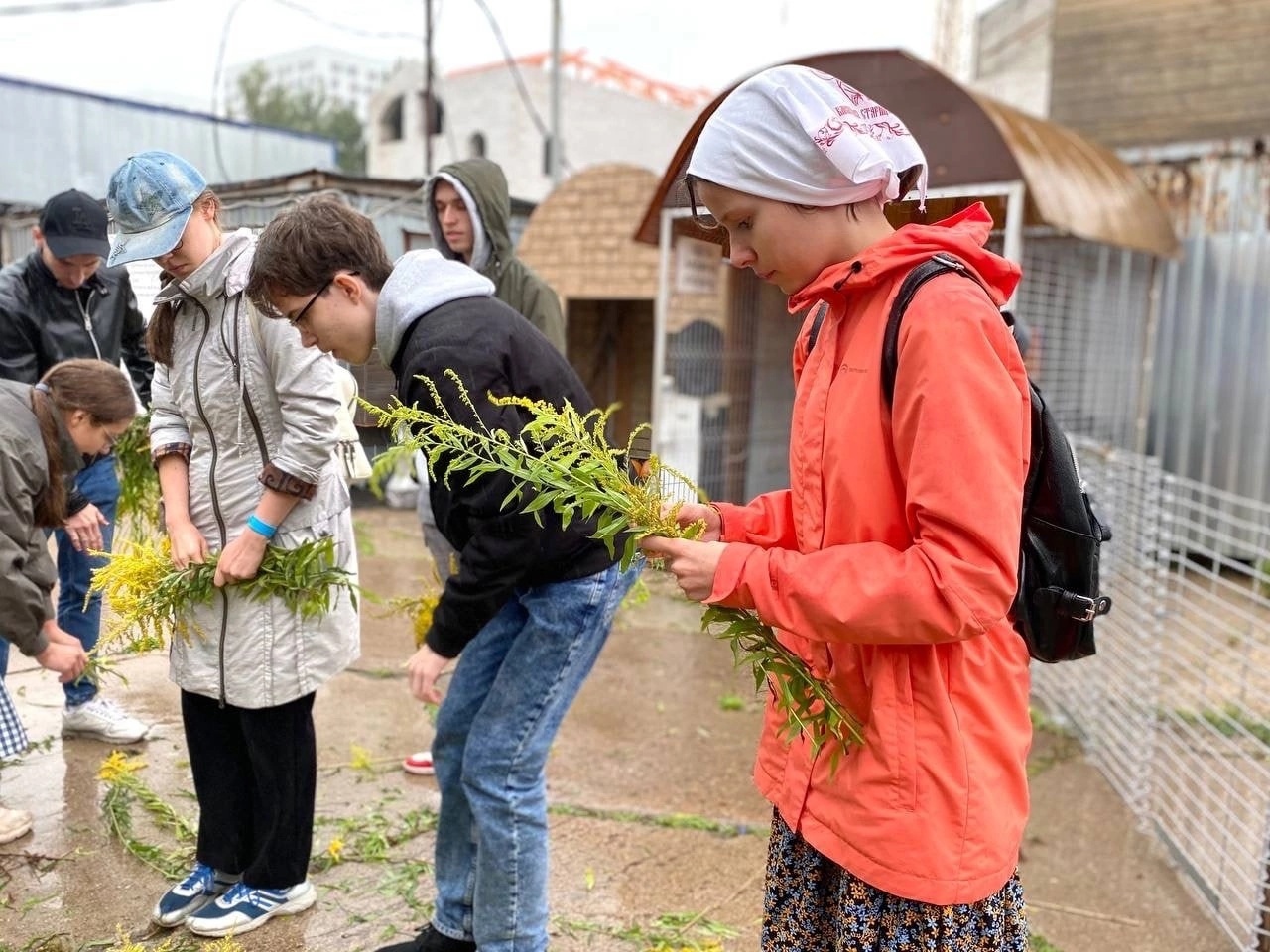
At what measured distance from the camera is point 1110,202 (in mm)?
7188

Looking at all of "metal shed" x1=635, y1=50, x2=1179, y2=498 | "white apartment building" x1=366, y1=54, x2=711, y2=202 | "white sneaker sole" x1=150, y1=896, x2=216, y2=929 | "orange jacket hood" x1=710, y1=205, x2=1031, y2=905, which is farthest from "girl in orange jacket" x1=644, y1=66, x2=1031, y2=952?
"white apartment building" x1=366, y1=54, x2=711, y2=202

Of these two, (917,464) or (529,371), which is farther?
(529,371)

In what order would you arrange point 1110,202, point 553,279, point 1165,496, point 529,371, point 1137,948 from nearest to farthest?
point 529,371 → point 1137,948 → point 1165,496 → point 1110,202 → point 553,279

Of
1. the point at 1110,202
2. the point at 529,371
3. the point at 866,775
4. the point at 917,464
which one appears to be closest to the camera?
the point at 917,464

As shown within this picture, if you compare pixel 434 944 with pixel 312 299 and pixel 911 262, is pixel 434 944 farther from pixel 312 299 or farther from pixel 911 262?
pixel 911 262

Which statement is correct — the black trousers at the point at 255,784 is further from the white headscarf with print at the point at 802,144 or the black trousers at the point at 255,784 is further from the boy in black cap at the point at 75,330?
the white headscarf with print at the point at 802,144

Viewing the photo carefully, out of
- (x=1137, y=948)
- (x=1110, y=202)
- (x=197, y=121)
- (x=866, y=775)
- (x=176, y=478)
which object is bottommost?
(x=1137, y=948)

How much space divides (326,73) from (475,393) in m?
30.5

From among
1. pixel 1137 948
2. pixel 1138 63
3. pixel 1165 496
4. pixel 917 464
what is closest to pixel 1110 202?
pixel 1165 496

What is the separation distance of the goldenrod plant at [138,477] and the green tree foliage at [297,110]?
36937 mm

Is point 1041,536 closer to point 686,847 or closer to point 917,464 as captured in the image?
point 917,464

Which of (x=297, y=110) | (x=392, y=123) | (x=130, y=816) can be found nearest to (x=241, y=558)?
(x=130, y=816)

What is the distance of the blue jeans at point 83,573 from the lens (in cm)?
378

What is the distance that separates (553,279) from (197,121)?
5.81 meters
